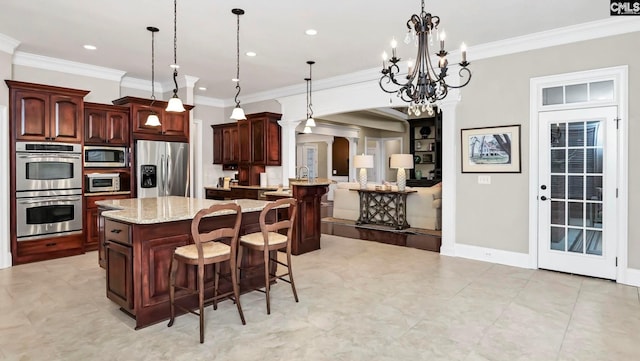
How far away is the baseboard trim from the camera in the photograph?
4691 millimetres

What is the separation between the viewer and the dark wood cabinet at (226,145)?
26.1 ft

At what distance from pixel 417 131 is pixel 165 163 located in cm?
790

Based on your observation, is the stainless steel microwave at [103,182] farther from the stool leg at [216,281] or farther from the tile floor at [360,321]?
the stool leg at [216,281]

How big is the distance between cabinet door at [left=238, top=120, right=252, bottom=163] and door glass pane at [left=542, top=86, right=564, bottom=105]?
5.20 metres

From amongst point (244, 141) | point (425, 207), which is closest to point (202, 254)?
point (425, 207)

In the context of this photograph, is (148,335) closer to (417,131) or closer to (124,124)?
(124,124)

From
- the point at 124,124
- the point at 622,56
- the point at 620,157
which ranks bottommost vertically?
the point at 620,157

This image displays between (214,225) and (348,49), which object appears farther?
(348,49)

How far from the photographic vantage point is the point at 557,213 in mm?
4496

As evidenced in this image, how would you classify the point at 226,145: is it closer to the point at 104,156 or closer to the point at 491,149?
the point at 104,156

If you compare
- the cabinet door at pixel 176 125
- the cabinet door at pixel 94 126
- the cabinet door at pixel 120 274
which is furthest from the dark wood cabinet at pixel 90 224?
the cabinet door at pixel 120 274

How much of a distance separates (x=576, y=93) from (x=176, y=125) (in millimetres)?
5823

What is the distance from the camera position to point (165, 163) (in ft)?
20.4

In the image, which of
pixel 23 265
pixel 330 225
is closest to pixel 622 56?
pixel 330 225
